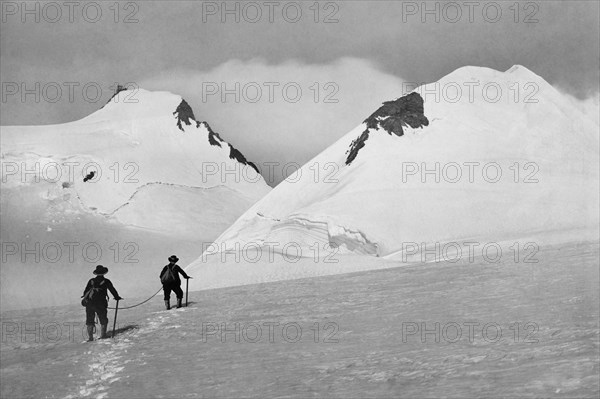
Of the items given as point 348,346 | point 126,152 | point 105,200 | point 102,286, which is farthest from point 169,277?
point 126,152

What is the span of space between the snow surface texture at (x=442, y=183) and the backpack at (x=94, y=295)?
35.6 feet

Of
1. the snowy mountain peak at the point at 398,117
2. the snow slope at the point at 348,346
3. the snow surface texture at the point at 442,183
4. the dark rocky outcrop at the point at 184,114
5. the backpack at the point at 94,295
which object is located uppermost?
the dark rocky outcrop at the point at 184,114

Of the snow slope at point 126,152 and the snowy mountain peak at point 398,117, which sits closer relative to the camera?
the snowy mountain peak at point 398,117

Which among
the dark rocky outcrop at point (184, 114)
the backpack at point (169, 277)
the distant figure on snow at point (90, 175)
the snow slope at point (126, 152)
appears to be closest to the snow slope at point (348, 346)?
the backpack at point (169, 277)

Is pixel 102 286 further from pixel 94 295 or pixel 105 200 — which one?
pixel 105 200

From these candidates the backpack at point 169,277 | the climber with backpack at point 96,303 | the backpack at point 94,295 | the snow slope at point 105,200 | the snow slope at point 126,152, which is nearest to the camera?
the climber with backpack at point 96,303

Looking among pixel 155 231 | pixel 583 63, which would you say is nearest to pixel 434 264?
pixel 583 63

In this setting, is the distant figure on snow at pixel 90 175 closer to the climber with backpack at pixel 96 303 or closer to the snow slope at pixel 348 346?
the snow slope at pixel 348 346

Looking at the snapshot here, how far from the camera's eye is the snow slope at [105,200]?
42312 mm

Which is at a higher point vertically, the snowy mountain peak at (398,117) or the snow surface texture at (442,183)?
the snowy mountain peak at (398,117)

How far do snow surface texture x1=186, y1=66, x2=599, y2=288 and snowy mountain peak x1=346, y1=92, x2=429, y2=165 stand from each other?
0.07 m

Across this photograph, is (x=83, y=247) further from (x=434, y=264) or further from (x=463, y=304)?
(x=463, y=304)

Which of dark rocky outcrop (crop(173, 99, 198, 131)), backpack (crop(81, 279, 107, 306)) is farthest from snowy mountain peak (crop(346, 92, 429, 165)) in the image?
dark rocky outcrop (crop(173, 99, 198, 131))

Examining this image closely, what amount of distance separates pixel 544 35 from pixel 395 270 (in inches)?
269
